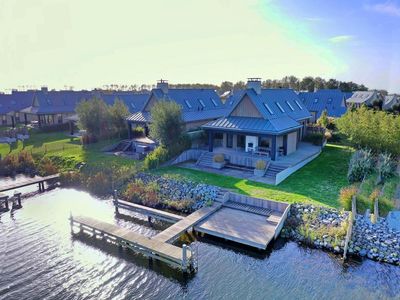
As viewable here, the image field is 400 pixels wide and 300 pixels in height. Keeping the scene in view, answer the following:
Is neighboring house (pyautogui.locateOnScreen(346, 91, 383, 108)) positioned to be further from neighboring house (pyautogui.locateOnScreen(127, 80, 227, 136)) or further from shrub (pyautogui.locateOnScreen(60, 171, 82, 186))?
shrub (pyautogui.locateOnScreen(60, 171, 82, 186))

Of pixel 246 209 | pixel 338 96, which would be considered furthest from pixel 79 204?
pixel 338 96

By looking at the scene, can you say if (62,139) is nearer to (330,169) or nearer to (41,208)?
(41,208)

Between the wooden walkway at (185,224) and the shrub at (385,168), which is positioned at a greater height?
the shrub at (385,168)

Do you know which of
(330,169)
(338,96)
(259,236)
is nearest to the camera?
(259,236)

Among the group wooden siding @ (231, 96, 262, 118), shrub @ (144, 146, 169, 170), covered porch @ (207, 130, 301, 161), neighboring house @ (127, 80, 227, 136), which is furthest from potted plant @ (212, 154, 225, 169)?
neighboring house @ (127, 80, 227, 136)

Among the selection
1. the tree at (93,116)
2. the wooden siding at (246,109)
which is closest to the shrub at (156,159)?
the wooden siding at (246,109)

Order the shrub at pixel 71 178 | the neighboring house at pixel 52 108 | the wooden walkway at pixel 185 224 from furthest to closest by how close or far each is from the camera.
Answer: the neighboring house at pixel 52 108 → the shrub at pixel 71 178 → the wooden walkway at pixel 185 224

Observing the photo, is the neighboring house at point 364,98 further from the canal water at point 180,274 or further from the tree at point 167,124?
the canal water at point 180,274
